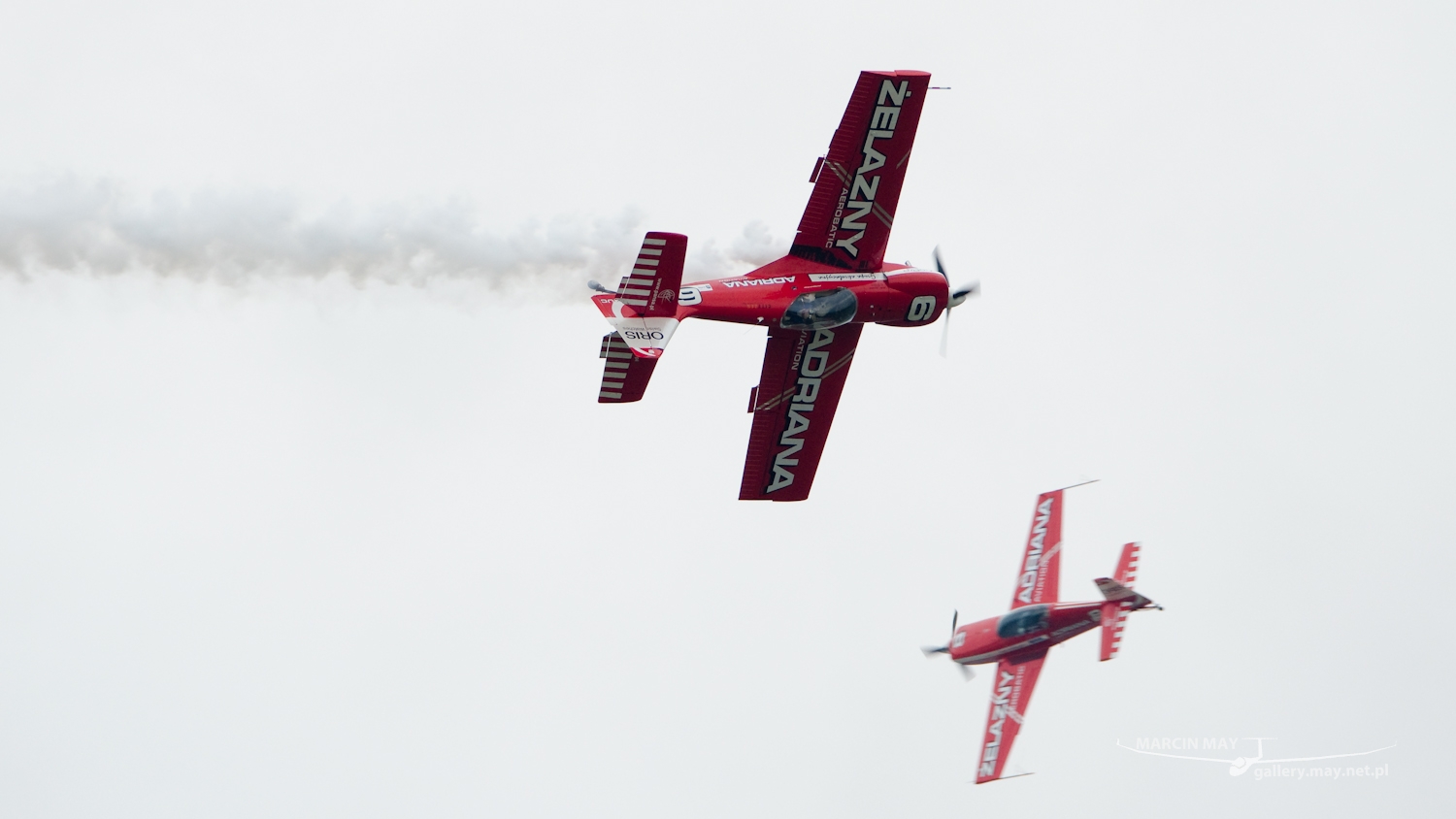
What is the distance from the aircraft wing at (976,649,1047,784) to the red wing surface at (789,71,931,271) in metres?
11.5

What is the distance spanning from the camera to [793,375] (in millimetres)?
26094

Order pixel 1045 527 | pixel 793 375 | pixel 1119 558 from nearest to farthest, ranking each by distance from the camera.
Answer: pixel 793 375 → pixel 1119 558 → pixel 1045 527

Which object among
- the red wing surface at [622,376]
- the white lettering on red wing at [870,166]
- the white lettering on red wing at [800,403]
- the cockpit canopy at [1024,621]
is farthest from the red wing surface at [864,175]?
the cockpit canopy at [1024,621]

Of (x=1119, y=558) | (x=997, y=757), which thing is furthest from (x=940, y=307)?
(x=997, y=757)

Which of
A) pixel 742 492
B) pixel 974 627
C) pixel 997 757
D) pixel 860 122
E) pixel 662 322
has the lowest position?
pixel 997 757

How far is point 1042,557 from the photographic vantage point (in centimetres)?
3238

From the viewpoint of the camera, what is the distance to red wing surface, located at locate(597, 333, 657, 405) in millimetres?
22484

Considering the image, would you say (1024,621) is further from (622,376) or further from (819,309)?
(622,376)

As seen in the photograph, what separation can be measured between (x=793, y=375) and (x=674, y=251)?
17.9 feet

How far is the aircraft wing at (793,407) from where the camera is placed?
25.8m

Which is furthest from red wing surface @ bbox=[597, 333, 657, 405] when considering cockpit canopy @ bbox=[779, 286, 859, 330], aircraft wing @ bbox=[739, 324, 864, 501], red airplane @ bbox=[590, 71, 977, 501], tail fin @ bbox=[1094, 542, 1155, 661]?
tail fin @ bbox=[1094, 542, 1155, 661]

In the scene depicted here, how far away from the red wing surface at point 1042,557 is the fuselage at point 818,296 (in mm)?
A: 9698

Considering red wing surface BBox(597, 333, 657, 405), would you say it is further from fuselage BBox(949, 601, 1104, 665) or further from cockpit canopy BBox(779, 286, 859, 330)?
fuselage BBox(949, 601, 1104, 665)

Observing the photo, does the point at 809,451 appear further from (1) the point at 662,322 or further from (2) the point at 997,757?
(2) the point at 997,757
